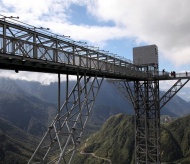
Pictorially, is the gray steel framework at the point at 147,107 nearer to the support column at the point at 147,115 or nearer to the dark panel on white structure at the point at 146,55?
the support column at the point at 147,115

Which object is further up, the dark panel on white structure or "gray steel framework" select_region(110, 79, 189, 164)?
the dark panel on white structure

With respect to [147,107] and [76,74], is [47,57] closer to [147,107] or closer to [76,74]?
[76,74]

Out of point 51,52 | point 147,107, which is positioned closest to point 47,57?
point 51,52

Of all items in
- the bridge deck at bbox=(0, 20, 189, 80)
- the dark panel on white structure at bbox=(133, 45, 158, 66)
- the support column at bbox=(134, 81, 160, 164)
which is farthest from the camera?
the dark panel on white structure at bbox=(133, 45, 158, 66)

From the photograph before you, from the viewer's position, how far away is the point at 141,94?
46.3 m

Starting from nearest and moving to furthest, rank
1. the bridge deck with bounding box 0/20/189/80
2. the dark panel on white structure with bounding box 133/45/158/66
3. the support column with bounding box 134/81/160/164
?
1. the bridge deck with bounding box 0/20/189/80
2. the support column with bounding box 134/81/160/164
3. the dark panel on white structure with bounding box 133/45/158/66

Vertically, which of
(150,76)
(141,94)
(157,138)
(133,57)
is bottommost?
(157,138)

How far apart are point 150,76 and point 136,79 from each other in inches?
Answer: 144

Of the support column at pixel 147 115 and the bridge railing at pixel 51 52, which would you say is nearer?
the bridge railing at pixel 51 52

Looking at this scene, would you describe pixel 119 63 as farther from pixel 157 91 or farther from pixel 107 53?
pixel 157 91

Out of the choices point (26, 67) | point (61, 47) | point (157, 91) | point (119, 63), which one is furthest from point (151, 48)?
point (26, 67)

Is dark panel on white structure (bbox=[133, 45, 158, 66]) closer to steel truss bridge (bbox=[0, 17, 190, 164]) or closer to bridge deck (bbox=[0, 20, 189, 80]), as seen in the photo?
steel truss bridge (bbox=[0, 17, 190, 164])

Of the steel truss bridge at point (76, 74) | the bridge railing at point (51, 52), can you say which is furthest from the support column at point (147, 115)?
the bridge railing at point (51, 52)

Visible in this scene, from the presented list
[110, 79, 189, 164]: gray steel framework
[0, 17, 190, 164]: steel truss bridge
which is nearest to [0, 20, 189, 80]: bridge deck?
[0, 17, 190, 164]: steel truss bridge
